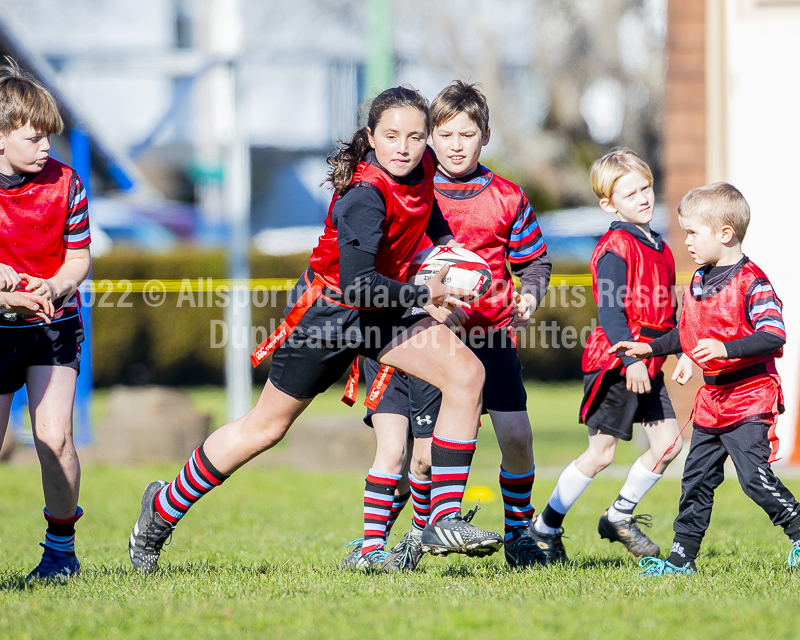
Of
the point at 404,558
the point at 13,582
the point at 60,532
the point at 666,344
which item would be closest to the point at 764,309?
the point at 666,344

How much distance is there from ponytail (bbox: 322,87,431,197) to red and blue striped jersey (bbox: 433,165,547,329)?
506 millimetres

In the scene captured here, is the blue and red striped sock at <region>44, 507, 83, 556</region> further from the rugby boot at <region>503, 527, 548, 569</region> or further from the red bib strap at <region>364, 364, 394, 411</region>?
the rugby boot at <region>503, 527, 548, 569</region>

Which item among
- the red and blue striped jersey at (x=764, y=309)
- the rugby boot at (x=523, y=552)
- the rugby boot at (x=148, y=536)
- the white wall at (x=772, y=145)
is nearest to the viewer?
the red and blue striped jersey at (x=764, y=309)

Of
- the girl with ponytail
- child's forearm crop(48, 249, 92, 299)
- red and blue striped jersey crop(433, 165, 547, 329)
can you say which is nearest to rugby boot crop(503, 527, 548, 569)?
the girl with ponytail

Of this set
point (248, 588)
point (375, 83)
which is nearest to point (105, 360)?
point (375, 83)

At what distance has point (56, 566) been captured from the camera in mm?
4609

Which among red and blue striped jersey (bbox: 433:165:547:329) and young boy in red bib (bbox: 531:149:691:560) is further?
young boy in red bib (bbox: 531:149:691:560)

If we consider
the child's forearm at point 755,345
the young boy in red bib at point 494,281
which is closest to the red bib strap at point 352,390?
the young boy in red bib at point 494,281

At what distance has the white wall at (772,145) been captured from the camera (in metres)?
9.07

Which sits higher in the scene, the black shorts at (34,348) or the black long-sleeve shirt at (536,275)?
the black long-sleeve shirt at (536,275)

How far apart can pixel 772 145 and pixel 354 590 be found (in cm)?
680

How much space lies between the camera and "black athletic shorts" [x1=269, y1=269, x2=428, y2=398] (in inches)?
170

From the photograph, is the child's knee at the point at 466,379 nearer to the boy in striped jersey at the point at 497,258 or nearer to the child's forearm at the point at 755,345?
the boy in striped jersey at the point at 497,258

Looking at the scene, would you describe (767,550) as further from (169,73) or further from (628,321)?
A: (169,73)
